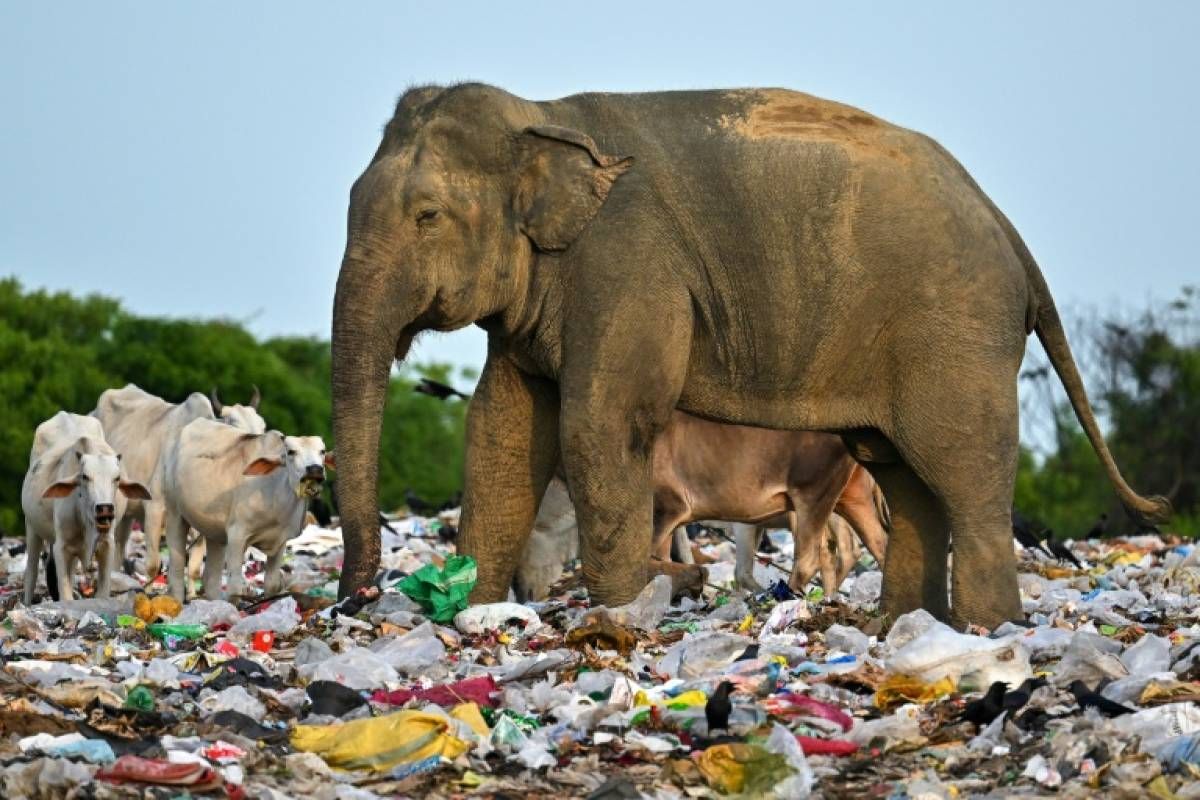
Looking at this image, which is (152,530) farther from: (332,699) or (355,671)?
(332,699)

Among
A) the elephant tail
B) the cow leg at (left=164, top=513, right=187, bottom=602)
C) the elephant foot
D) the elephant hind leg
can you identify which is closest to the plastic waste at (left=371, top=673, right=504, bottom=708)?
the elephant hind leg

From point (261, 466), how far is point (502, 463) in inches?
85.0

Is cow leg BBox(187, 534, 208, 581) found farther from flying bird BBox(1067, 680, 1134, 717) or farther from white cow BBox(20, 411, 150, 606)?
flying bird BBox(1067, 680, 1134, 717)

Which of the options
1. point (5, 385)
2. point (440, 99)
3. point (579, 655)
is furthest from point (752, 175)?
point (5, 385)

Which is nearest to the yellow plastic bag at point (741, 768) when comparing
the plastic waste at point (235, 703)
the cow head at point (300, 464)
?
the plastic waste at point (235, 703)

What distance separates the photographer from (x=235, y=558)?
11.4 meters

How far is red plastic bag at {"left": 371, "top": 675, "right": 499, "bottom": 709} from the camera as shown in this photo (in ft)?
23.6

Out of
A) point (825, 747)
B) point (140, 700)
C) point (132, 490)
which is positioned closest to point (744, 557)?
point (132, 490)

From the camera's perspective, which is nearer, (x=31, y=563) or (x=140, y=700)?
(x=140, y=700)

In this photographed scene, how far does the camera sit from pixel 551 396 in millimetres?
9477

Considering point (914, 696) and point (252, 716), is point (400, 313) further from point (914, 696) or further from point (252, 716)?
point (914, 696)

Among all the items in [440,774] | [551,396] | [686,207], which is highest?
[686,207]

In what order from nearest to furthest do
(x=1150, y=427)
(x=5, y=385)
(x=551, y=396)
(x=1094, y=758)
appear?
(x=1094, y=758) → (x=551, y=396) → (x=5, y=385) → (x=1150, y=427)

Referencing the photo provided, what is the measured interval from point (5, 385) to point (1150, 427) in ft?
53.6
